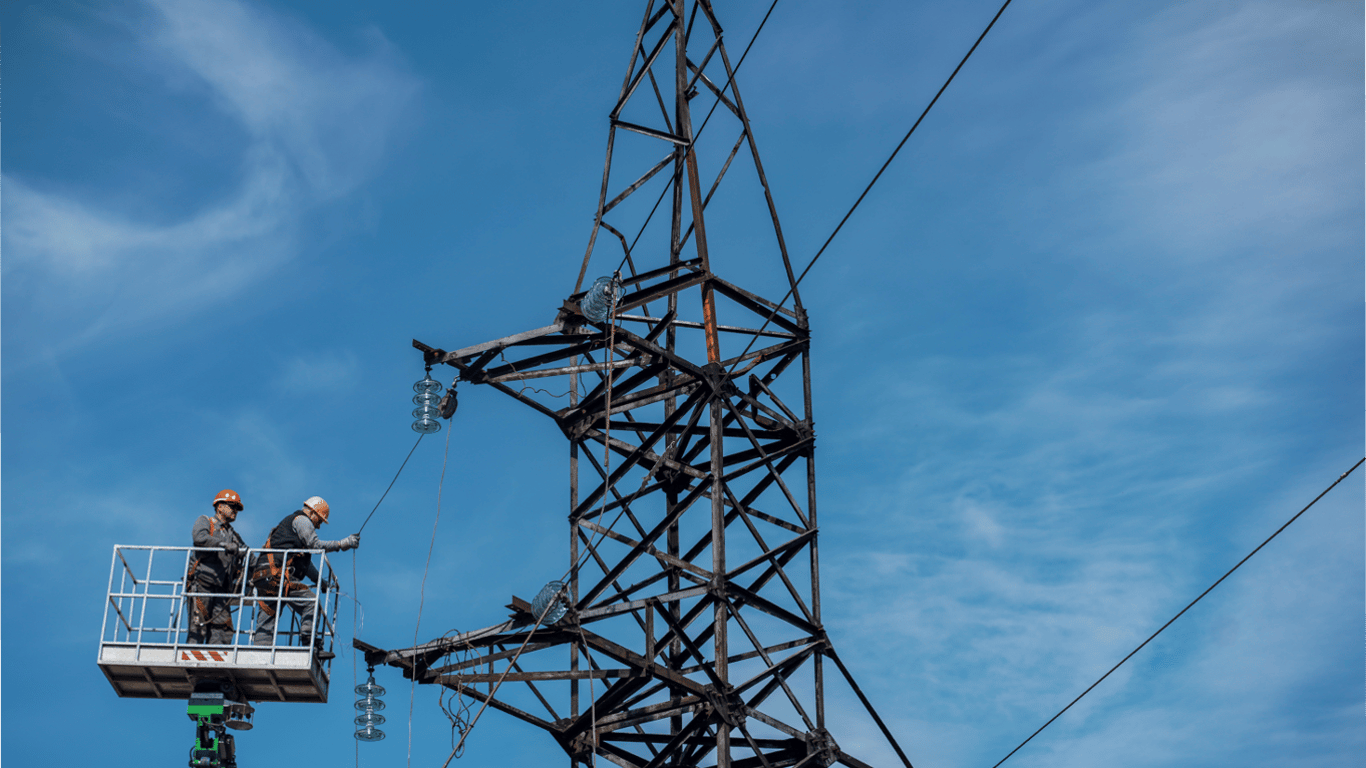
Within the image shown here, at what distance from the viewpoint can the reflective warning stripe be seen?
20891 mm

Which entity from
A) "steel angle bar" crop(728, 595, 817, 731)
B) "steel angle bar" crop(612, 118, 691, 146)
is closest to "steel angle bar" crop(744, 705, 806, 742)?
"steel angle bar" crop(728, 595, 817, 731)

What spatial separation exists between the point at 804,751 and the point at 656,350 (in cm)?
689

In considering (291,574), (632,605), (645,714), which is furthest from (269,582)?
(645,714)

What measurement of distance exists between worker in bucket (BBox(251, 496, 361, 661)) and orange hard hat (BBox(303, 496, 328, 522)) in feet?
0.53

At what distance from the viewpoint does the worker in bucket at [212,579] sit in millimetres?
21203

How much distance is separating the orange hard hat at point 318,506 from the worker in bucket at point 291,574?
161 mm

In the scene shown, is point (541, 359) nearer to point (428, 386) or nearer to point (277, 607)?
point (428, 386)

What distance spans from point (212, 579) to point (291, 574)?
43.7 inches

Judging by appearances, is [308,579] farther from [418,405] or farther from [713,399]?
[713,399]

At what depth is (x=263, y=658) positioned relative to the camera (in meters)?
20.9

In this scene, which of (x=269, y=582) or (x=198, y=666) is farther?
(x=269, y=582)

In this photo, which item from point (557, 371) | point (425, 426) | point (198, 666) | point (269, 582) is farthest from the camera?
point (557, 371)

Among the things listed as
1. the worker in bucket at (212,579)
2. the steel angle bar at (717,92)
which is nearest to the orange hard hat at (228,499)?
the worker in bucket at (212,579)

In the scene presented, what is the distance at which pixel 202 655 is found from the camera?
2092cm
